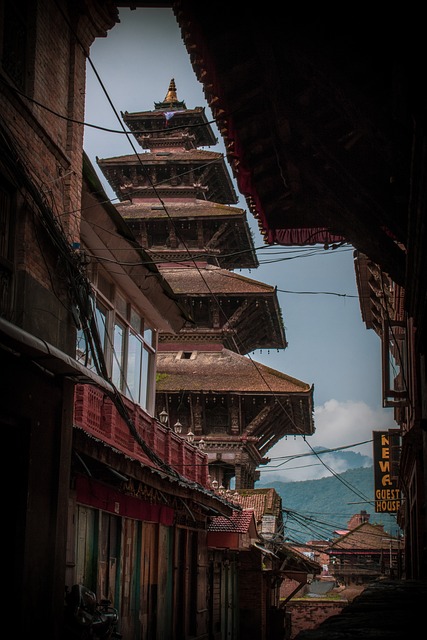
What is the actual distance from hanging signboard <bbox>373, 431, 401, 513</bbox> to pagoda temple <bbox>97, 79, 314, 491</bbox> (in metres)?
4.15

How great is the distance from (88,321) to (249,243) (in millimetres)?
29119

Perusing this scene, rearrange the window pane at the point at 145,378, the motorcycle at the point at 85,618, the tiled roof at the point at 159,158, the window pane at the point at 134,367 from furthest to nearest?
the tiled roof at the point at 159,158 → the window pane at the point at 145,378 → the window pane at the point at 134,367 → the motorcycle at the point at 85,618

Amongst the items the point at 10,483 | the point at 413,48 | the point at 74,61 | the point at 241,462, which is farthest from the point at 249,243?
the point at 413,48

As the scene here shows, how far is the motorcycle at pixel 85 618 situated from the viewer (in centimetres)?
1201

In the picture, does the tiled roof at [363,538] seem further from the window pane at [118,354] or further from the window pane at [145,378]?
the window pane at [118,354]

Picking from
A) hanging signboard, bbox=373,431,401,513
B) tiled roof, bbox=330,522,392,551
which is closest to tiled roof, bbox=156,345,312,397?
hanging signboard, bbox=373,431,401,513

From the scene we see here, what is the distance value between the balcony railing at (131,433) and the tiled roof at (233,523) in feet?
7.28

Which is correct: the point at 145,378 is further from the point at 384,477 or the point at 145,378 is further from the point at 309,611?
the point at 309,611

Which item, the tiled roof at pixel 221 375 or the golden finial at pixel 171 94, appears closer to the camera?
the tiled roof at pixel 221 375

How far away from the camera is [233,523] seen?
25094 millimetres

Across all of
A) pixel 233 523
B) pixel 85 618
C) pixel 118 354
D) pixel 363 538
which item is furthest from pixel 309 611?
pixel 85 618

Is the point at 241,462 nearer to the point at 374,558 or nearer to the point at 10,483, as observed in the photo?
the point at 10,483

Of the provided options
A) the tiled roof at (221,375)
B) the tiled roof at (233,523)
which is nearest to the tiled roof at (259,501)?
the tiled roof at (221,375)

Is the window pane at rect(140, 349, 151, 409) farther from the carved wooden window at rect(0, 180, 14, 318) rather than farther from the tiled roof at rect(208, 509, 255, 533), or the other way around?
the carved wooden window at rect(0, 180, 14, 318)
